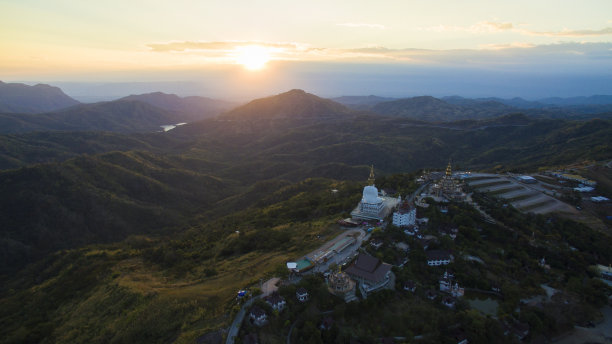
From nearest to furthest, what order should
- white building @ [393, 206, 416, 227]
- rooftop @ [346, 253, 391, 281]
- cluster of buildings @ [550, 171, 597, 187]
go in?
rooftop @ [346, 253, 391, 281], white building @ [393, 206, 416, 227], cluster of buildings @ [550, 171, 597, 187]

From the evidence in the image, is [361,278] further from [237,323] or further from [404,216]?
[404,216]

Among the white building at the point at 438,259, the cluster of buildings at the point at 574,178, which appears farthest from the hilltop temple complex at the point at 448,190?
the cluster of buildings at the point at 574,178

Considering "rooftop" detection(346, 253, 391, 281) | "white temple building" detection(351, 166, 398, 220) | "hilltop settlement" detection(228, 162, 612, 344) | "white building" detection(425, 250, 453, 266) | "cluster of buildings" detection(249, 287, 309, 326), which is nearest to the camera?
"cluster of buildings" detection(249, 287, 309, 326)

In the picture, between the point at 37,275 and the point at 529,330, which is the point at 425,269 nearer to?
the point at 529,330

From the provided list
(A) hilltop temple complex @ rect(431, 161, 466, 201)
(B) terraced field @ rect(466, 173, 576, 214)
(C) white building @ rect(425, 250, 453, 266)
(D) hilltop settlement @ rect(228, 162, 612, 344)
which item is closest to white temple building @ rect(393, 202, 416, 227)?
(D) hilltop settlement @ rect(228, 162, 612, 344)

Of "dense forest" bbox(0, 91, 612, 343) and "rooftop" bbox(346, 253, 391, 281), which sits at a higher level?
"rooftop" bbox(346, 253, 391, 281)

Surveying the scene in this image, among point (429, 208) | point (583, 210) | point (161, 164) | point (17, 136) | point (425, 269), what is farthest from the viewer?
point (17, 136)

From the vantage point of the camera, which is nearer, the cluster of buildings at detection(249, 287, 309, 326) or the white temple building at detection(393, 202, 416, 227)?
the cluster of buildings at detection(249, 287, 309, 326)

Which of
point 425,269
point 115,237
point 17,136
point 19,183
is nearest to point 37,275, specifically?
point 115,237

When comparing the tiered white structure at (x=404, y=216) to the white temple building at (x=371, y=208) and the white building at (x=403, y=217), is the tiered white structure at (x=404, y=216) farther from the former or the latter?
the white temple building at (x=371, y=208)

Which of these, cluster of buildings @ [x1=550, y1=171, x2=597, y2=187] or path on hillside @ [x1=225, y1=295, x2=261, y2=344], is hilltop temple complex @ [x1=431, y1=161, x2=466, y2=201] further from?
path on hillside @ [x1=225, y1=295, x2=261, y2=344]

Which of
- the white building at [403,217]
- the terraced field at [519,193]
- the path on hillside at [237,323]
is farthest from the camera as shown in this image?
the terraced field at [519,193]
